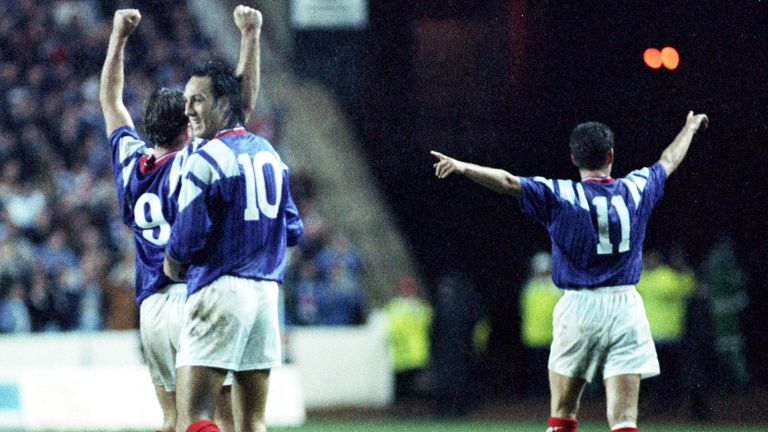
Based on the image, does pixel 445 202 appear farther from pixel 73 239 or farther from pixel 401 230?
pixel 73 239

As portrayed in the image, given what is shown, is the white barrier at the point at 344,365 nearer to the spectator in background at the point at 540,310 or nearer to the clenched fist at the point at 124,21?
the spectator in background at the point at 540,310

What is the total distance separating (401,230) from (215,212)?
53.6 feet

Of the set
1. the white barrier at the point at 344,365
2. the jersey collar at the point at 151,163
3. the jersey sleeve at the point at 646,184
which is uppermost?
the jersey collar at the point at 151,163

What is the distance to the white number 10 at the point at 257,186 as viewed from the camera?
21.5 feet

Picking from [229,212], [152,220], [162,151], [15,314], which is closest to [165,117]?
[162,151]

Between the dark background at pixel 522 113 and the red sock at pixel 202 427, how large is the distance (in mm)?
14280

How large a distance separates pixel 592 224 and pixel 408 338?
9.90 metres

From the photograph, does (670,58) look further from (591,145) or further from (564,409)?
(564,409)

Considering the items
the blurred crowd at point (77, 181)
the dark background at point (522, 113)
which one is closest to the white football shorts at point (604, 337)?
the blurred crowd at point (77, 181)

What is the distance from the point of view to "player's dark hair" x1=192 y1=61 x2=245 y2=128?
6719 millimetres

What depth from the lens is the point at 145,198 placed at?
754cm

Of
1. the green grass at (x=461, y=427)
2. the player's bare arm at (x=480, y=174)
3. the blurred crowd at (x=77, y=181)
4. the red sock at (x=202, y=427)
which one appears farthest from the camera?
the blurred crowd at (x=77, y=181)

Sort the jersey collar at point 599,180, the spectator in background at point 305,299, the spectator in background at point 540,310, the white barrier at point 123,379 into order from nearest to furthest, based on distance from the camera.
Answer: the jersey collar at point 599,180
the white barrier at point 123,379
the spectator in background at point 540,310
the spectator in background at point 305,299

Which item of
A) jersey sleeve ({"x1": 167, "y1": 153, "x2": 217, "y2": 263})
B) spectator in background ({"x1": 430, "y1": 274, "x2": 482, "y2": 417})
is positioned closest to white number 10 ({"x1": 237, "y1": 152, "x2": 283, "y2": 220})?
jersey sleeve ({"x1": 167, "y1": 153, "x2": 217, "y2": 263})
